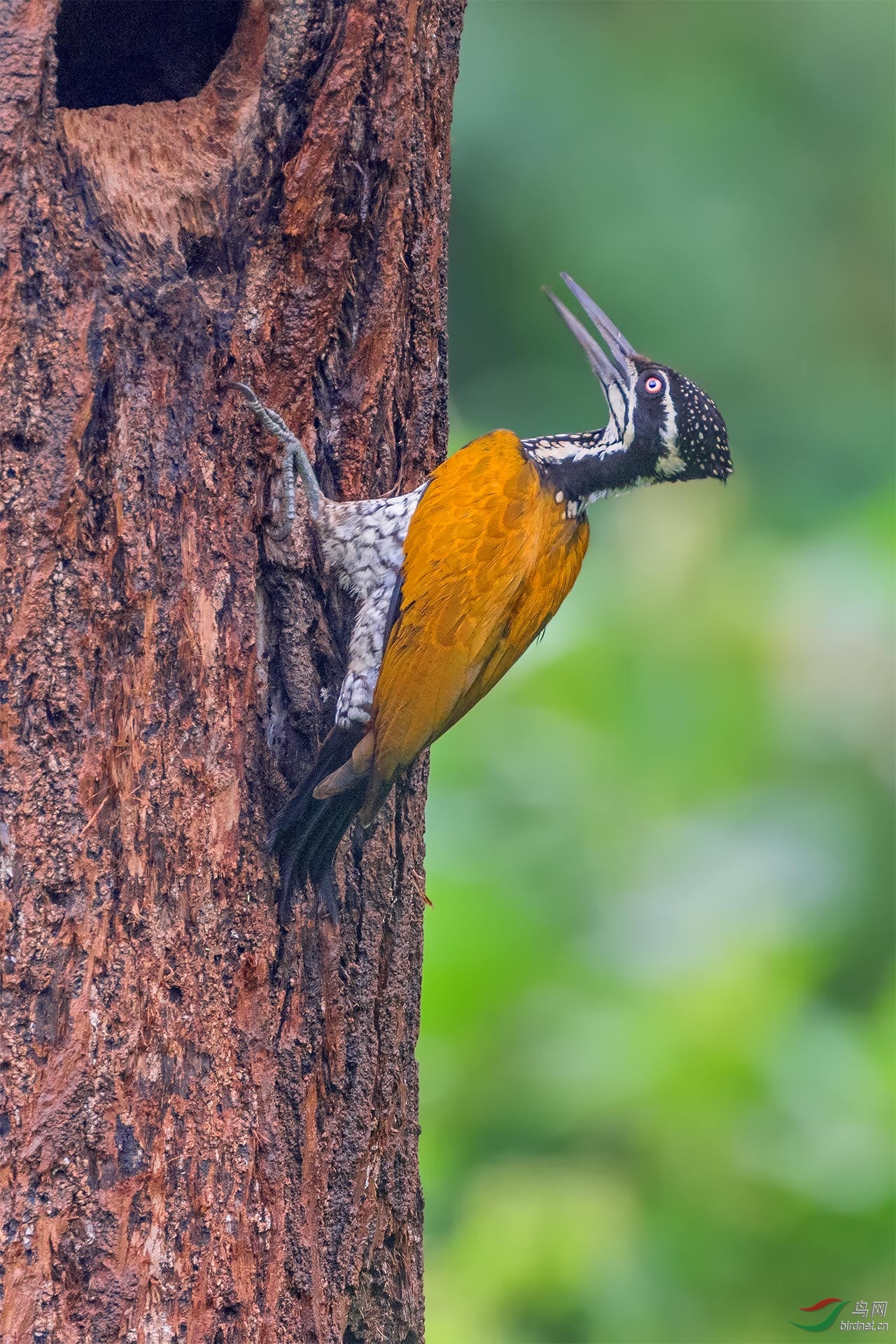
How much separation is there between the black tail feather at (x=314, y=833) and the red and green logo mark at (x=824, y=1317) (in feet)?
7.35

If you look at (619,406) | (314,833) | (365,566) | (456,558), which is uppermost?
(619,406)

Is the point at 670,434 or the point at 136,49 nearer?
the point at 136,49

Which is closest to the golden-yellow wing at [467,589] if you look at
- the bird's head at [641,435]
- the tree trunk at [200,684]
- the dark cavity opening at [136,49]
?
the tree trunk at [200,684]

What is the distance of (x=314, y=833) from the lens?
2186mm

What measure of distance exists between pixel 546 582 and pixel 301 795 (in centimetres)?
94

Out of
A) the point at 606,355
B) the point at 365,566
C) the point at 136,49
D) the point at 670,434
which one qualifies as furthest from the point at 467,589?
the point at 136,49

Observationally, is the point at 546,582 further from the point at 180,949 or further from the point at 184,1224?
the point at 184,1224

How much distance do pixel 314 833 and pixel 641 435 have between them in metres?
1.63

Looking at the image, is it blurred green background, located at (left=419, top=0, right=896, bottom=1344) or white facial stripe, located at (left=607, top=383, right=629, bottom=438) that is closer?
white facial stripe, located at (left=607, top=383, right=629, bottom=438)

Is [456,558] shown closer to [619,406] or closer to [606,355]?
[619,406]

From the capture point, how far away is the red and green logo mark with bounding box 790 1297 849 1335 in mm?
3602

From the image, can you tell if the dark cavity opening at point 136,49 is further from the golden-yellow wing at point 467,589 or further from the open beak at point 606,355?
the open beak at point 606,355

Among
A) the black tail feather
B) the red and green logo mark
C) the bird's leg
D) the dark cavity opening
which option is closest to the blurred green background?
the red and green logo mark
